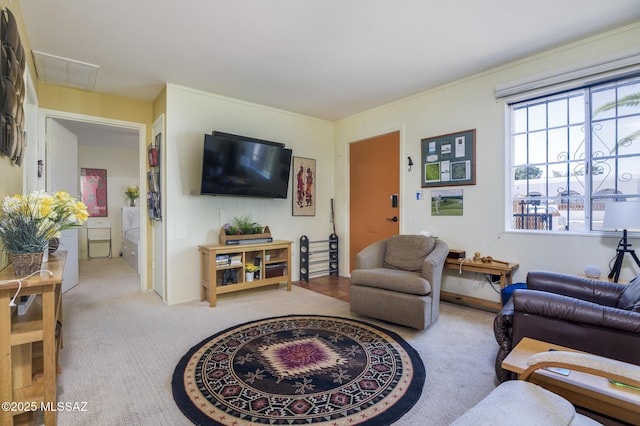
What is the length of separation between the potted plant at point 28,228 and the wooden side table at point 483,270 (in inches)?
134

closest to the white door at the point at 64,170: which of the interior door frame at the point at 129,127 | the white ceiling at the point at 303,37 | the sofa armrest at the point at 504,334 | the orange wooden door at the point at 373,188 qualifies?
the interior door frame at the point at 129,127

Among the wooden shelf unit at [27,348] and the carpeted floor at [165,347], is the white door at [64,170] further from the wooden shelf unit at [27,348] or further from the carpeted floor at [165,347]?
the wooden shelf unit at [27,348]

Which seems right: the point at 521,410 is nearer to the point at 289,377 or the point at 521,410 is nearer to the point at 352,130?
the point at 289,377

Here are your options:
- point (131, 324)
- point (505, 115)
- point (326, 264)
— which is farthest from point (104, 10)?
point (326, 264)

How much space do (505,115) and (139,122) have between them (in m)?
4.45

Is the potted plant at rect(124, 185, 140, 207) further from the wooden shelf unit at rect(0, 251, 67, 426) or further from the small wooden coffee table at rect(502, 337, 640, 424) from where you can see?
the small wooden coffee table at rect(502, 337, 640, 424)

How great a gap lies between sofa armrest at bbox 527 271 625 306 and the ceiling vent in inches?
177

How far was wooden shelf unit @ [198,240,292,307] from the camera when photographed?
11.6 ft

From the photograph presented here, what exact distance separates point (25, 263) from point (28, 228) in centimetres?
17

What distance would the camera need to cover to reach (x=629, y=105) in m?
2.62

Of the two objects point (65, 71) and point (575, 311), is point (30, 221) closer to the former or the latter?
point (65, 71)

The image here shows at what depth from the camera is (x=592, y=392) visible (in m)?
1.22

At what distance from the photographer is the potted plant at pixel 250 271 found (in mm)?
3869

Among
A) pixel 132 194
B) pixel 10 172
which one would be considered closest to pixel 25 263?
pixel 10 172
